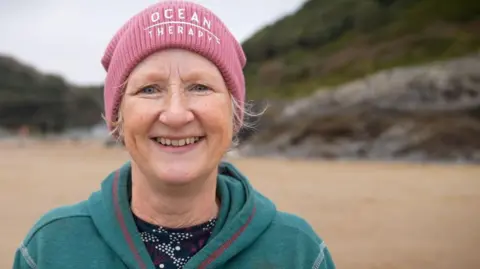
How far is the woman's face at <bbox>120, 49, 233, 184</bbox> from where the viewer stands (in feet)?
5.83

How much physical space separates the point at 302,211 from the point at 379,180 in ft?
12.7

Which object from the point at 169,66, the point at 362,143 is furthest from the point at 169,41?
the point at 362,143

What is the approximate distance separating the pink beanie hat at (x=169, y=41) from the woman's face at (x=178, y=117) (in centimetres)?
4

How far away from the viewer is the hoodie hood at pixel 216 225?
181 centimetres

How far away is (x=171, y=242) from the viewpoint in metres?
1.87

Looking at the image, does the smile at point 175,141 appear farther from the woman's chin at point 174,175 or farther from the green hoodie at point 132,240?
the green hoodie at point 132,240

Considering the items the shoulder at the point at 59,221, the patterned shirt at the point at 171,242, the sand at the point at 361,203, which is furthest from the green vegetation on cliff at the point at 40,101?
the patterned shirt at the point at 171,242

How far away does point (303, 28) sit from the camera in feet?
117

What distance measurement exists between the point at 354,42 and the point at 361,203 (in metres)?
19.3

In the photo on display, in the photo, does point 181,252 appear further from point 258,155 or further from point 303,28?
point 303,28

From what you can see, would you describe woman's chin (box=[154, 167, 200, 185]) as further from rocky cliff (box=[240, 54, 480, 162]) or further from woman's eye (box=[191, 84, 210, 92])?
rocky cliff (box=[240, 54, 480, 162])

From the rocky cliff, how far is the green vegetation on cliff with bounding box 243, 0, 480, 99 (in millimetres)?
1320

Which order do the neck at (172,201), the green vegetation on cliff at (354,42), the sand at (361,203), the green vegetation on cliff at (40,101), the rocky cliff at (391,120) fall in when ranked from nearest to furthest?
the neck at (172,201), the sand at (361,203), the rocky cliff at (391,120), the green vegetation on cliff at (354,42), the green vegetation on cliff at (40,101)

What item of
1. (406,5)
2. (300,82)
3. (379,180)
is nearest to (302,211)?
(379,180)
